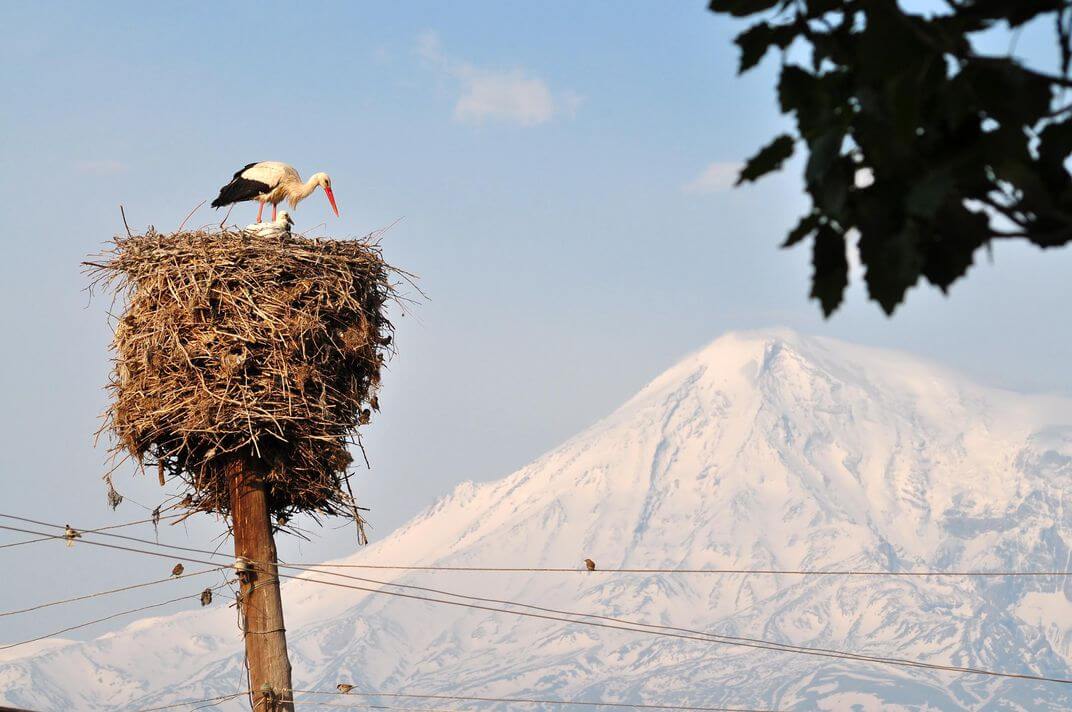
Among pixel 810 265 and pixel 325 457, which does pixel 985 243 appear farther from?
pixel 325 457

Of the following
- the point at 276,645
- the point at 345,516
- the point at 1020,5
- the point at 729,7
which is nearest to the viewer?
the point at 1020,5

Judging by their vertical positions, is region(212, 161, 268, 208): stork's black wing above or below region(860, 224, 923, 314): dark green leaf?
above

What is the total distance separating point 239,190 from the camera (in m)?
15.0

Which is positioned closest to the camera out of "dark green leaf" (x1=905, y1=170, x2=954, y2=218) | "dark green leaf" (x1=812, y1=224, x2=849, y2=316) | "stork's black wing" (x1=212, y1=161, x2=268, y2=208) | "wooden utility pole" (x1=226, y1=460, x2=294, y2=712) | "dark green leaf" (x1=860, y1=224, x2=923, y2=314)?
"dark green leaf" (x1=905, y1=170, x2=954, y2=218)

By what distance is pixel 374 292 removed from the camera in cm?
1074

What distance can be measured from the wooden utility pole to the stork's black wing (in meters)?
5.62

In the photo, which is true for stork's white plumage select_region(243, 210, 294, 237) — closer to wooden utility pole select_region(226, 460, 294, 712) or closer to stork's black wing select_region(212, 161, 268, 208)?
wooden utility pole select_region(226, 460, 294, 712)

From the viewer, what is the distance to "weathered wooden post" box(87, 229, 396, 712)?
9.52 m

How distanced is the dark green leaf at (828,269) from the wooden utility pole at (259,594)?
7.35 metres

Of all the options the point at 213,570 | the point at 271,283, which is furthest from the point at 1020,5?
the point at 213,570

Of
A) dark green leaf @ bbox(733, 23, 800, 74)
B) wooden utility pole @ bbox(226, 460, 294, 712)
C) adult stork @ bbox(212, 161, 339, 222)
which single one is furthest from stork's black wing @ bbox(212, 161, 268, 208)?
dark green leaf @ bbox(733, 23, 800, 74)

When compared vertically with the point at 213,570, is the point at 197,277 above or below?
above

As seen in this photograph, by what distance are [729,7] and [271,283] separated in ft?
25.2

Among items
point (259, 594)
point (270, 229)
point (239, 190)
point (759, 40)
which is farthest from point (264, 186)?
point (759, 40)
